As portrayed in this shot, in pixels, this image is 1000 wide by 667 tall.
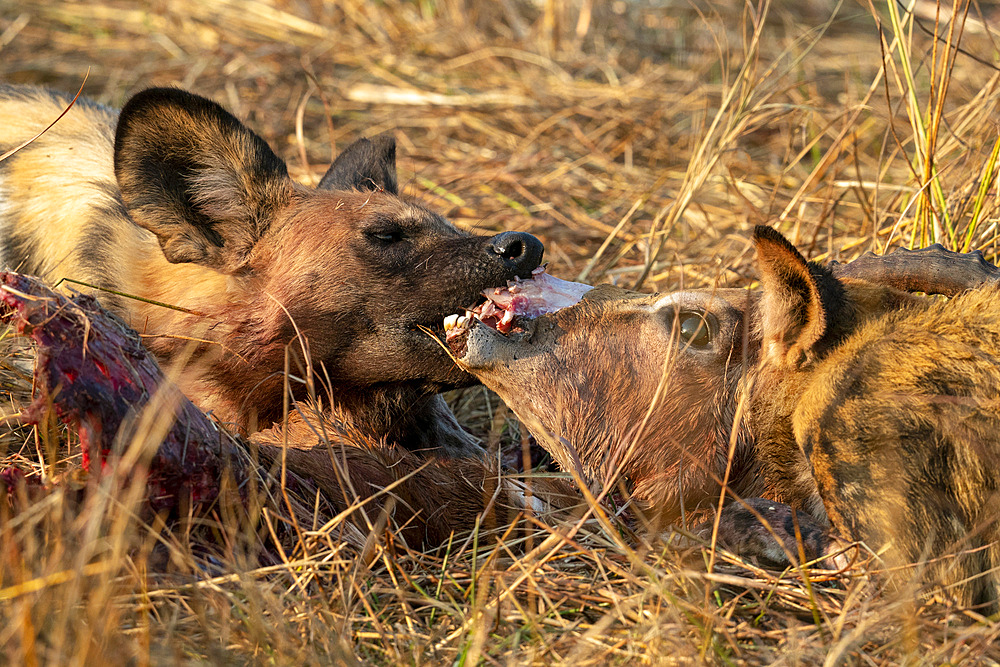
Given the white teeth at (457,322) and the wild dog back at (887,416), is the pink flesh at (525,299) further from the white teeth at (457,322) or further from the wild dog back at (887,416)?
the wild dog back at (887,416)

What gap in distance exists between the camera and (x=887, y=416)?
2.59 m

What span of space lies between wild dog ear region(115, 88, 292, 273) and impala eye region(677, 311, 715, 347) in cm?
160

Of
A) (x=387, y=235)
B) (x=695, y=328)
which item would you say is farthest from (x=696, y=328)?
(x=387, y=235)

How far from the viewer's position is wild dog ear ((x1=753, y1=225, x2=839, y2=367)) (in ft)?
8.81

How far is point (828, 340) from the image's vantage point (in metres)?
2.81

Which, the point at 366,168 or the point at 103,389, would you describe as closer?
the point at 103,389

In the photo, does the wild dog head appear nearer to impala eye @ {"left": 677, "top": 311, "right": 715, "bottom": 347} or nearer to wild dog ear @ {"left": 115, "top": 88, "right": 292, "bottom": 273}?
wild dog ear @ {"left": 115, "top": 88, "right": 292, "bottom": 273}

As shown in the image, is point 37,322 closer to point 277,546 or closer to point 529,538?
point 277,546

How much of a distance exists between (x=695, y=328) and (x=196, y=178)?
191 cm

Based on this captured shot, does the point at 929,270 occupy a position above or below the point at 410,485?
above

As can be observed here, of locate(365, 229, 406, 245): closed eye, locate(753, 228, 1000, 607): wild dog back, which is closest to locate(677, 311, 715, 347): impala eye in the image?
locate(753, 228, 1000, 607): wild dog back

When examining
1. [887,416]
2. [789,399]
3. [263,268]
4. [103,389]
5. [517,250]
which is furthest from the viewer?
[263,268]

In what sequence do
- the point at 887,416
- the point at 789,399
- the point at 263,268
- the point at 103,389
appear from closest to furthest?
the point at 103,389, the point at 887,416, the point at 789,399, the point at 263,268

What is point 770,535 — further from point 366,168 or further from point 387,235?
point 366,168
